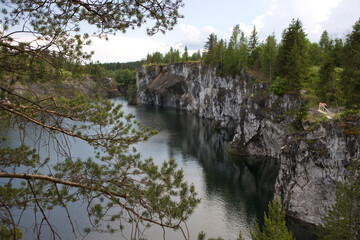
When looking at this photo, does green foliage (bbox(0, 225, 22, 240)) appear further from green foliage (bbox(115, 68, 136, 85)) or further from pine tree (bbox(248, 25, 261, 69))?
green foliage (bbox(115, 68, 136, 85))

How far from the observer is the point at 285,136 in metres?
33.4

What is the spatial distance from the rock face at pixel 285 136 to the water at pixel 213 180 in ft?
7.67

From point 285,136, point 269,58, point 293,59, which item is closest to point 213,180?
point 285,136

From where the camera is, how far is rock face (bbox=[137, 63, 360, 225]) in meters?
20.6

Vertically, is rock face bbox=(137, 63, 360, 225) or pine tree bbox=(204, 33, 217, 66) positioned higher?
pine tree bbox=(204, 33, 217, 66)

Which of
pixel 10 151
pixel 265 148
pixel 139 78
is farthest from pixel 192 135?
pixel 139 78

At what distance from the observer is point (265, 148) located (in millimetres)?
38969

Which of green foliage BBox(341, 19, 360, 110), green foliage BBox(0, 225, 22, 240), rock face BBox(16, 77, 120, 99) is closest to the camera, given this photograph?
green foliage BBox(0, 225, 22, 240)

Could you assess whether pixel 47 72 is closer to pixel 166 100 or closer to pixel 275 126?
pixel 275 126

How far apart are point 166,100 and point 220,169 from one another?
63234 millimetres

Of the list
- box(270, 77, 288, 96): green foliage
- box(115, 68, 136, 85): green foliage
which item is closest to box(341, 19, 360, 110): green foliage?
box(270, 77, 288, 96): green foliage

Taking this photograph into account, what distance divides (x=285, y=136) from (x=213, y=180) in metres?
10.7

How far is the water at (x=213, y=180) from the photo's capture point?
2095cm

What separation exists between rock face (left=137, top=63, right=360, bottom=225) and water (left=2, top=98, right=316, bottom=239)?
7.67ft
